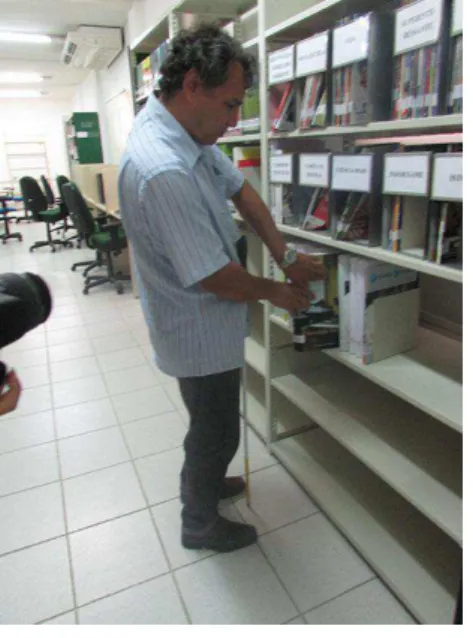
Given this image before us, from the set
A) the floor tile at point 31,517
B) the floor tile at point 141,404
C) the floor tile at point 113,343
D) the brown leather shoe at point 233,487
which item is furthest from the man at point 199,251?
the floor tile at point 113,343

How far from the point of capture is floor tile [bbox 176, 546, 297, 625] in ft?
4.61

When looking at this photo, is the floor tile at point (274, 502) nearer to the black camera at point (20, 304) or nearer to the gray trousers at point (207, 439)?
the gray trousers at point (207, 439)

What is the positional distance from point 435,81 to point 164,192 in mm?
673

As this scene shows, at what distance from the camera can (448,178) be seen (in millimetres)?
1007

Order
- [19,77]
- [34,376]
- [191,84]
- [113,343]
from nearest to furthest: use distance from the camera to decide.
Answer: [191,84] → [34,376] → [113,343] → [19,77]

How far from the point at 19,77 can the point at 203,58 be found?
972 cm

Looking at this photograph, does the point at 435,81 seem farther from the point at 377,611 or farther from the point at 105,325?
the point at 105,325

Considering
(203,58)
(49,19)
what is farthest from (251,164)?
(49,19)

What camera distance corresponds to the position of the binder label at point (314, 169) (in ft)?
4.71

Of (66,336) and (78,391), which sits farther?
(66,336)

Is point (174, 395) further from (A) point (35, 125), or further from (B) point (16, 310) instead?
(A) point (35, 125)

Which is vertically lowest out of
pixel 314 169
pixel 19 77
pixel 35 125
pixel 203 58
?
pixel 314 169

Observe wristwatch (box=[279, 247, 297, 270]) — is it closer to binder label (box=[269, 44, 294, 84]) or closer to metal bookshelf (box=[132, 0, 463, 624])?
metal bookshelf (box=[132, 0, 463, 624])

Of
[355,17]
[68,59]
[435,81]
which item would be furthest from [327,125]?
[68,59]
